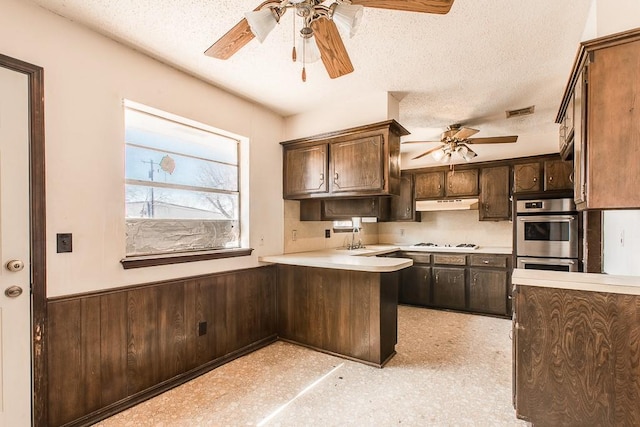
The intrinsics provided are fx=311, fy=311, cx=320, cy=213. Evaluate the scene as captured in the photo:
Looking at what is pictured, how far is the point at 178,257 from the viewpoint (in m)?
2.49

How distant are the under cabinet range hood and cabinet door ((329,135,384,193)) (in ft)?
7.63

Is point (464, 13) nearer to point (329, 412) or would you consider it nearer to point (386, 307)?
point (386, 307)

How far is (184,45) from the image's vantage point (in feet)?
7.16

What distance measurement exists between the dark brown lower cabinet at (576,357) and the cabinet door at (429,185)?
3371mm

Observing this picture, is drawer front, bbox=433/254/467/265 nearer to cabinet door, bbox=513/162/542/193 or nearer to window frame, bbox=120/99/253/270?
cabinet door, bbox=513/162/542/193

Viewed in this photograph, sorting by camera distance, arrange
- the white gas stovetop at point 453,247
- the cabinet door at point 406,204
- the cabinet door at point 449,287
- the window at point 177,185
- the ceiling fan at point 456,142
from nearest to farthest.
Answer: the window at point 177,185 → the ceiling fan at point 456,142 → the cabinet door at point 449,287 → the white gas stovetop at point 453,247 → the cabinet door at point 406,204

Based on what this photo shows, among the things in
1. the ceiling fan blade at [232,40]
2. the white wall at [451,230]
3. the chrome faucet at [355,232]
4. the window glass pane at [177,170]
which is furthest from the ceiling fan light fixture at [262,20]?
the white wall at [451,230]

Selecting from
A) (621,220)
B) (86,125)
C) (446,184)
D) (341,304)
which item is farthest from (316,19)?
(446,184)

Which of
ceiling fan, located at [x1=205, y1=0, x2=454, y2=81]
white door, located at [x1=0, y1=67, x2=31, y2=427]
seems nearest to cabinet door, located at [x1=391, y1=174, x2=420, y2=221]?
ceiling fan, located at [x1=205, y1=0, x2=454, y2=81]

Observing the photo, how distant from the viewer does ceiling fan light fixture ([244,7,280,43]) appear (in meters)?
1.37

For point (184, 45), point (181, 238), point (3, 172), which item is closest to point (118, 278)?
point (181, 238)

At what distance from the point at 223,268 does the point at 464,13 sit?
2.65 metres

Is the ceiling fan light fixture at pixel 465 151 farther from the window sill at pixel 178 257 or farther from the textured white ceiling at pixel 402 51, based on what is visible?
the window sill at pixel 178 257

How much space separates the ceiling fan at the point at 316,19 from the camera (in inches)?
52.6
